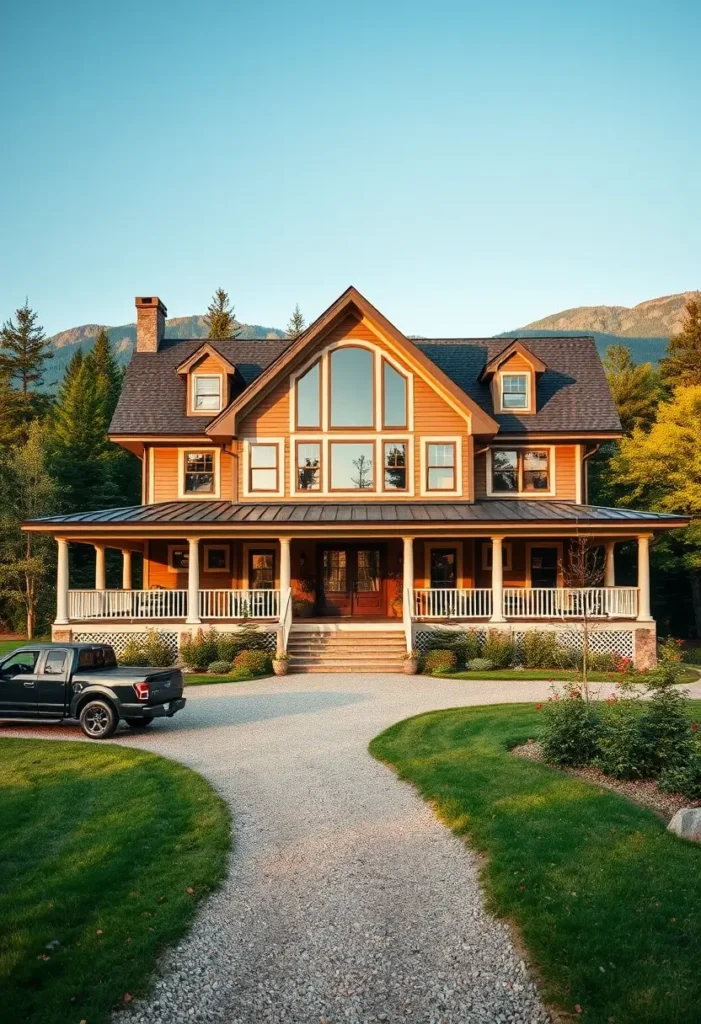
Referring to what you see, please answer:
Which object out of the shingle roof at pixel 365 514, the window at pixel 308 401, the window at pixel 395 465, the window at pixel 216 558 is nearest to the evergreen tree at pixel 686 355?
the shingle roof at pixel 365 514

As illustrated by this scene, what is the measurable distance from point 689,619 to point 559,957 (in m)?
43.2

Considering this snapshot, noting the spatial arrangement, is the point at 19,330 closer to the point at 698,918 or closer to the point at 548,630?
the point at 548,630

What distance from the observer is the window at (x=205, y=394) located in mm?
28469

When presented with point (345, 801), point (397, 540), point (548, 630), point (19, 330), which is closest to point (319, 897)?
point (345, 801)

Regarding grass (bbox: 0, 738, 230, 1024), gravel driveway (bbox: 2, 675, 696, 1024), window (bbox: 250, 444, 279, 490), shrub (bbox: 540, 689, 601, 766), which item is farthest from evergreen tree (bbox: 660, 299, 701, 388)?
grass (bbox: 0, 738, 230, 1024)

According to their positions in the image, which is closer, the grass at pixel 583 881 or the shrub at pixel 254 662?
the grass at pixel 583 881

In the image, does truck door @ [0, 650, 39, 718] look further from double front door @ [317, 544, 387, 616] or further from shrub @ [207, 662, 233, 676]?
double front door @ [317, 544, 387, 616]

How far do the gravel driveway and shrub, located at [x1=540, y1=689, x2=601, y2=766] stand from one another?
2158mm

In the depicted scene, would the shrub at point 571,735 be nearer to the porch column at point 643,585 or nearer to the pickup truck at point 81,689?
the pickup truck at point 81,689

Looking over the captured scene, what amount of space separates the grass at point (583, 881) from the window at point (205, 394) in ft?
64.4

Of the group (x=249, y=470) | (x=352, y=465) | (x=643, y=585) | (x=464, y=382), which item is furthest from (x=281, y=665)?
(x=464, y=382)

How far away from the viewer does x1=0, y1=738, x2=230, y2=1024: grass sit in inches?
210

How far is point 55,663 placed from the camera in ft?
46.4

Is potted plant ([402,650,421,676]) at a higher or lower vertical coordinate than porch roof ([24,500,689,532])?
lower
